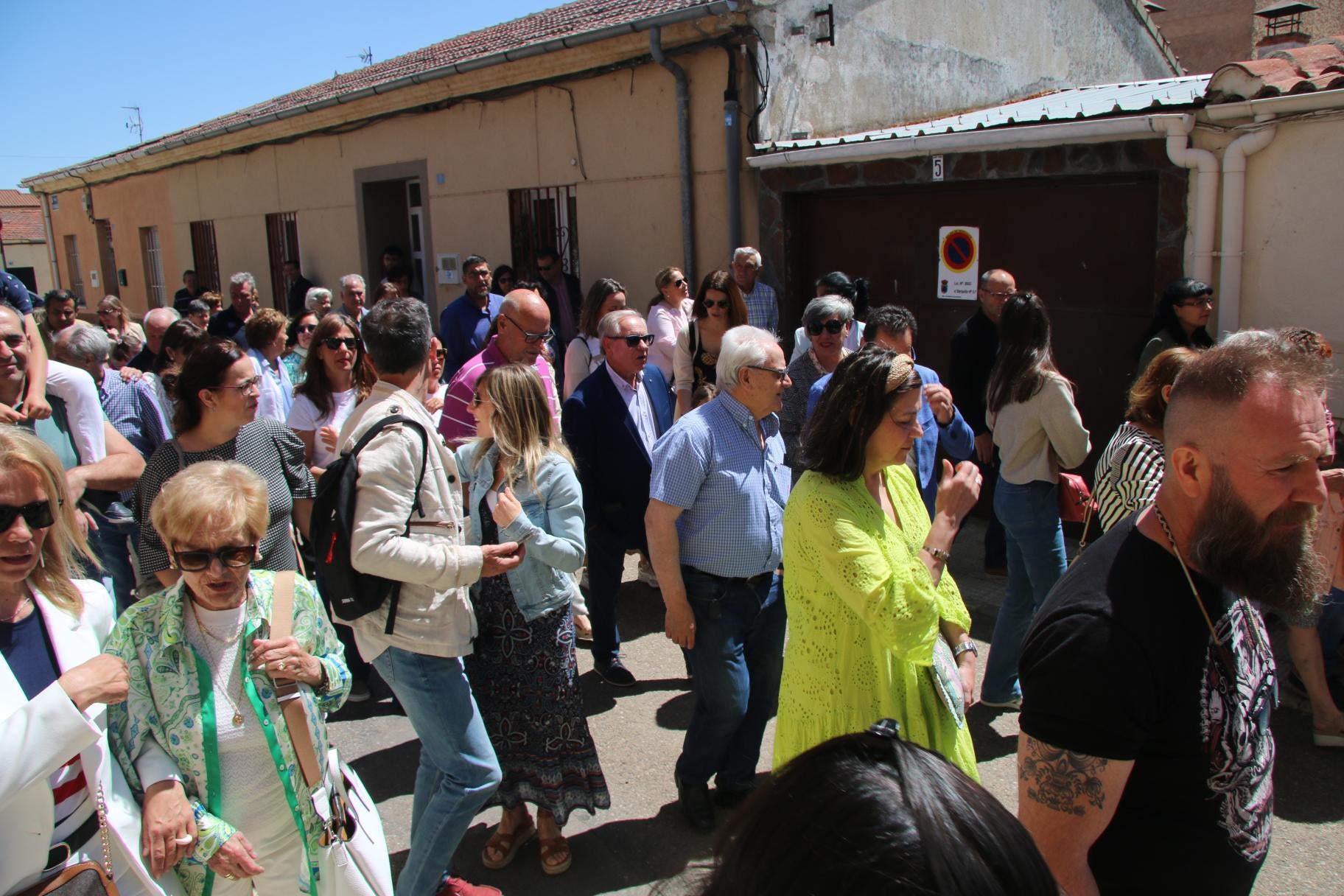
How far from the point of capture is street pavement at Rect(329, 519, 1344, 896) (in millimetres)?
3340

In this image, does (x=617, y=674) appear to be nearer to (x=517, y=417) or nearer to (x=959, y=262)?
(x=517, y=417)

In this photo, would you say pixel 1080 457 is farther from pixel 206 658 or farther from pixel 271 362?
pixel 271 362

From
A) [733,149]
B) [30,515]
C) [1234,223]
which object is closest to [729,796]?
[30,515]

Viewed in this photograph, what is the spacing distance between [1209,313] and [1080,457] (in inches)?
97.4

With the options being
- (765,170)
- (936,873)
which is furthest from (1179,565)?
(765,170)

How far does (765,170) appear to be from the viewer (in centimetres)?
823

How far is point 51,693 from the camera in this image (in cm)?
192

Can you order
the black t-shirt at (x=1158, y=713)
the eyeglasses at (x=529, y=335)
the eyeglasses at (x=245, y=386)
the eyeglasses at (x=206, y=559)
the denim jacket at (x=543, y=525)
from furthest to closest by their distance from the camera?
1. the eyeglasses at (x=529, y=335)
2. the eyeglasses at (x=245, y=386)
3. the denim jacket at (x=543, y=525)
4. the eyeglasses at (x=206, y=559)
5. the black t-shirt at (x=1158, y=713)

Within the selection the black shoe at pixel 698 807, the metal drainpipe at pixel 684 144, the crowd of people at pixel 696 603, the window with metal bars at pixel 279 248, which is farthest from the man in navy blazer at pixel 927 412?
the window with metal bars at pixel 279 248

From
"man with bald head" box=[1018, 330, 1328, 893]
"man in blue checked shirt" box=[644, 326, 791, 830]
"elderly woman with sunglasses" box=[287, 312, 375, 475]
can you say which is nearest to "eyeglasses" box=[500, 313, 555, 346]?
"elderly woman with sunglasses" box=[287, 312, 375, 475]

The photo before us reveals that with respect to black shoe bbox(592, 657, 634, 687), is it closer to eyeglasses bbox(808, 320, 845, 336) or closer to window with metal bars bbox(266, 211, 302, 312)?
eyeglasses bbox(808, 320, 845, 336)

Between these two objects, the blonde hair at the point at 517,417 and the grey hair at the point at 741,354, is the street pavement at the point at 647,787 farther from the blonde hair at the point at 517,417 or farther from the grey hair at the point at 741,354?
the grey hair at the point at 741,354

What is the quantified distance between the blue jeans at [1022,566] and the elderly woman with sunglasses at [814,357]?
3.30ft

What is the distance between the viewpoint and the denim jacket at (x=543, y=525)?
10.6 ft
